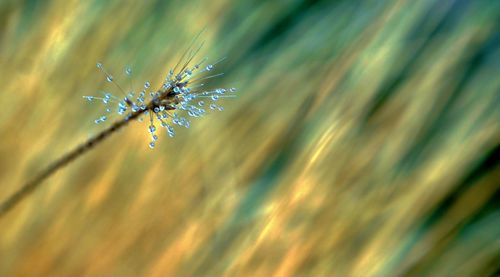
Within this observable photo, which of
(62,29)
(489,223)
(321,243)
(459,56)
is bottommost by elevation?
(489,223)

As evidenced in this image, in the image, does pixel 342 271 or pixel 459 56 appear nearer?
pixel 459 56

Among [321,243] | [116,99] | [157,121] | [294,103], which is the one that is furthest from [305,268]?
[116,99]

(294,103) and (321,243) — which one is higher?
(294,103)

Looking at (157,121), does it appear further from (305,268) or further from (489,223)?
(489,223)

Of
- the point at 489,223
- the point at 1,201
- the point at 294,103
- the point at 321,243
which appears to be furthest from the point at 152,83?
the point at 489,223

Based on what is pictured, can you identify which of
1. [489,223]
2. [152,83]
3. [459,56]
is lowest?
[489,223]

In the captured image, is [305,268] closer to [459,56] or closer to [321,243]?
[321,243]
